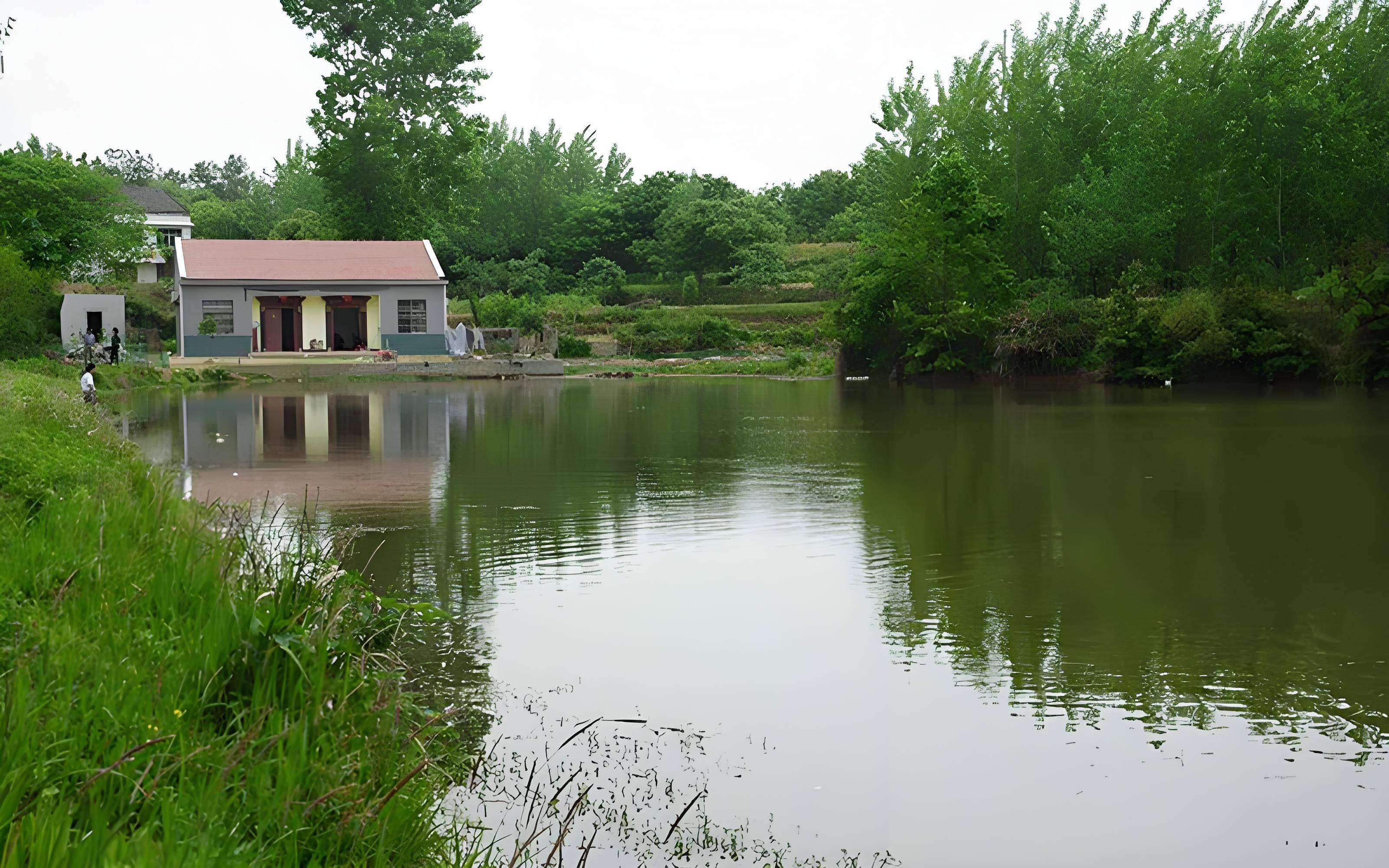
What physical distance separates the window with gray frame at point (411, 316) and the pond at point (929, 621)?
28.5m

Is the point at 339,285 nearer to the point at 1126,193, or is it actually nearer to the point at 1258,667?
the point at 1126,193

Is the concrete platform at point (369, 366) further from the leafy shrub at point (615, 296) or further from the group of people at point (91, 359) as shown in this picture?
the leafy shrub at point (615, 296)

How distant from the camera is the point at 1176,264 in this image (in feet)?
130

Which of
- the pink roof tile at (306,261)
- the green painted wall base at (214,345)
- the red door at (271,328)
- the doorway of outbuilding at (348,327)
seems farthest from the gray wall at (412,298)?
the green painted wall base at (214,345)

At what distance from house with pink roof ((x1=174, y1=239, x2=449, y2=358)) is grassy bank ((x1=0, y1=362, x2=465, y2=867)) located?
4038 centimetres

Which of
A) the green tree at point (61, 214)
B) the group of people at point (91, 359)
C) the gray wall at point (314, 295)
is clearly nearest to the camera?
the group of people at point (91, 359)

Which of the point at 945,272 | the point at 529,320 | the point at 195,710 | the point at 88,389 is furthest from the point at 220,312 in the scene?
the point at 195,710

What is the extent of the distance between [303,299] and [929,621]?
4325 cm

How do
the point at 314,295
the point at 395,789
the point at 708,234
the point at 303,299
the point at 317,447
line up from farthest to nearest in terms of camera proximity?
1. the point at 708,234
2. the point at 303,299
3. the point at 314,295
4. the point at 317,447
5. the point at 395,789

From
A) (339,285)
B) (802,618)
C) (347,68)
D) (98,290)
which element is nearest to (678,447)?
(802,618)

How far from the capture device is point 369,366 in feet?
143

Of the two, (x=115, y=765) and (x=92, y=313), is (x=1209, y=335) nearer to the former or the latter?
(x=115, y=765)

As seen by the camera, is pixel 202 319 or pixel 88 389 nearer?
pixel 88 389

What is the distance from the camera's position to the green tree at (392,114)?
61188 mm
